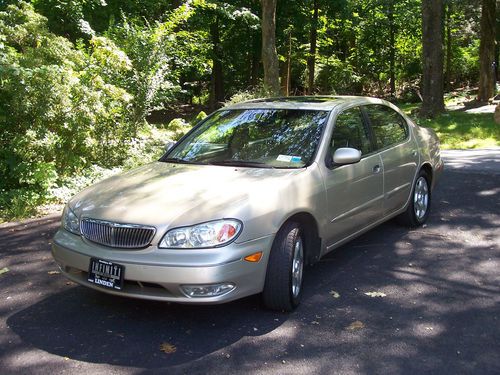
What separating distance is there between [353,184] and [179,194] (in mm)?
1690

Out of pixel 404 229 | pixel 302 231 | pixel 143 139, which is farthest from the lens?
pixel 143 139

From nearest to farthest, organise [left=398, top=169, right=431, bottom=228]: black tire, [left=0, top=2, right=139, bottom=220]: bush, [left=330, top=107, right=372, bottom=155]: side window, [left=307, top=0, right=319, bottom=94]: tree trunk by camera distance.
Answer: [left=330, top=107, right=372, bottom=155]: side window → [left=398, top=169, right=431, bottom=228]: black tire → [left=0, top=2, right=139, bottom=220]: bush → [left=307, top=0, right=319, bottom=94]: tree trunk

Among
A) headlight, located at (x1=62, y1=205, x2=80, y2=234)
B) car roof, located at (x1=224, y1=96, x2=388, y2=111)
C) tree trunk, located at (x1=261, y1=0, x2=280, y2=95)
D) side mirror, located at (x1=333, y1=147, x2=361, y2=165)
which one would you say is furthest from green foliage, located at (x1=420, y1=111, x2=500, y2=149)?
headlight, located at (x1=62, y1=205, x2=80, y2=234)

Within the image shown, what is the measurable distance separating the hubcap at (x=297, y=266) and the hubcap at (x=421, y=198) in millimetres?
2428

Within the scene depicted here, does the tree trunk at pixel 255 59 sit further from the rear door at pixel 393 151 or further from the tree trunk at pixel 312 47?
the rear door at pixel 393 151

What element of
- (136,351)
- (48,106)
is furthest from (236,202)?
(48,106)

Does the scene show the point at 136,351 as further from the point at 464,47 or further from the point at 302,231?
the point at 464,47

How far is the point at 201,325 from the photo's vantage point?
3996 millimetres

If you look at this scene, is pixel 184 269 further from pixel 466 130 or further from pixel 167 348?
pixel 466 130

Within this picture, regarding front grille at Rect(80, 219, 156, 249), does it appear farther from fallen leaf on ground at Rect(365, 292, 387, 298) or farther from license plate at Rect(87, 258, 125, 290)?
fallen leaf on ground at Rect(365, 292, 387, 298)

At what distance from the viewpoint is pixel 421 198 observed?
651 centimetres

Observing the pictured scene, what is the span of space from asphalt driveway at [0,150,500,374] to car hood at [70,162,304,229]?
801 millimetres

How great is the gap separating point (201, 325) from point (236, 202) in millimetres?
930

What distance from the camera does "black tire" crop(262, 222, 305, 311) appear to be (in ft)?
13.1
